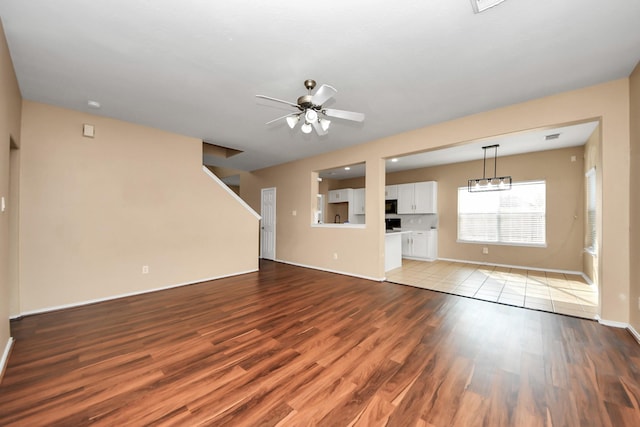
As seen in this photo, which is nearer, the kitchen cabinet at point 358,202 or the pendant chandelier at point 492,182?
the pendant chandelier at point 492,182

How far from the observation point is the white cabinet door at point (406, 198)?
285 inches

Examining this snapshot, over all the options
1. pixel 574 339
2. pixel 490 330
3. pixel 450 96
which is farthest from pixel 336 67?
pixel 574 339

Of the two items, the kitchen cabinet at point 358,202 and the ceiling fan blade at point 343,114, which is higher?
the ceiling fan blade at point 343,114

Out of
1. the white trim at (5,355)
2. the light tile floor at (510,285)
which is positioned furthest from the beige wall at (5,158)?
the light tile floor at (510,285)

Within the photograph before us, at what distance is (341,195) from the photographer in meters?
8.73

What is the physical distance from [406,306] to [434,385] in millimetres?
1585

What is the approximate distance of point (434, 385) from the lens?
1.78 metres

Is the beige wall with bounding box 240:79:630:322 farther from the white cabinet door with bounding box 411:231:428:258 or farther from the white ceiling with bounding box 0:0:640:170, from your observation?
the white cabinet door with bounding box 411:231:428:258

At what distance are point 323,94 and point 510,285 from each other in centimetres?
453

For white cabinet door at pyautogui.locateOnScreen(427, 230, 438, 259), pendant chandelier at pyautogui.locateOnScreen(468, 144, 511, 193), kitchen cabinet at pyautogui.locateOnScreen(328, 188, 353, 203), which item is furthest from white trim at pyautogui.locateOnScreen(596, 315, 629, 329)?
kitchen cabinet at pyautogui.locateOnScreen(328, 188, 353, 203)

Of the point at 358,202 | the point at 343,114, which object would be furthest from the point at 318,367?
the point at 358,202

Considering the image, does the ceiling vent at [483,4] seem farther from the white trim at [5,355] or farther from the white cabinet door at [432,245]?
the white cabinet door at [432,245]

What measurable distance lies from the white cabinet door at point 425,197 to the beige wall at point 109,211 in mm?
5096

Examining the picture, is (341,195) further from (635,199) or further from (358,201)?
(635,199)
